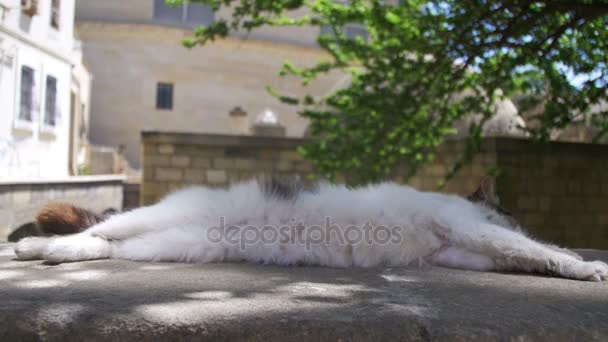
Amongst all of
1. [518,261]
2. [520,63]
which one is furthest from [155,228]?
[520,63]

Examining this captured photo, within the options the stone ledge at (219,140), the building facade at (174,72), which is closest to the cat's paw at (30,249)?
the stone ledge at (219,140)

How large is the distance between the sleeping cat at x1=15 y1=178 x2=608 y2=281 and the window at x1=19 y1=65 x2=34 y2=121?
3.22 metres

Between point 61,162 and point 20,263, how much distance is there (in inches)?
212

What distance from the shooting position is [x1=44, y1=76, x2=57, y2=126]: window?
598 cm

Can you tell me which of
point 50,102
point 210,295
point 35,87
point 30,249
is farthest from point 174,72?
point 210,295

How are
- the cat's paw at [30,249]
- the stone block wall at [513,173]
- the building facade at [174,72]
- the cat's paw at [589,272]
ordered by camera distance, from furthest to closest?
the building facade at [174,72]
the stone block wall at [513,173]
the cat's paw at [30,249]
the cat's paw at [589,272]

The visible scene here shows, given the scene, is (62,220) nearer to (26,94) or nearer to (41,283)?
(41,283)

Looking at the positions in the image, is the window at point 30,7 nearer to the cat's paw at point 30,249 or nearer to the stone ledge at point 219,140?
the cat's paw at point 30,249

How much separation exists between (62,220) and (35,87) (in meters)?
3.50

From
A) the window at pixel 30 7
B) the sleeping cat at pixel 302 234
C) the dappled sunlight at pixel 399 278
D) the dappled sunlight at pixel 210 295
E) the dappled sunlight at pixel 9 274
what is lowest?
the dappled sunlight at pixel 399 278

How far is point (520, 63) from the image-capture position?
20.0 feet

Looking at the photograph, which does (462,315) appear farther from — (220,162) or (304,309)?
(220,162)

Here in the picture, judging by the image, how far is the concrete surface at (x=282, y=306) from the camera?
1426 millimetres

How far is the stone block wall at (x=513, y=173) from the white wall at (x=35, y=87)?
3.18 m
